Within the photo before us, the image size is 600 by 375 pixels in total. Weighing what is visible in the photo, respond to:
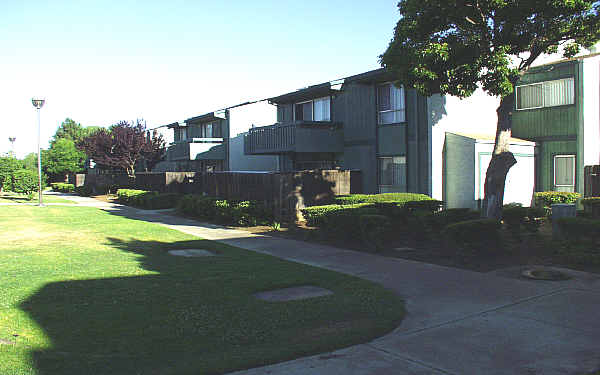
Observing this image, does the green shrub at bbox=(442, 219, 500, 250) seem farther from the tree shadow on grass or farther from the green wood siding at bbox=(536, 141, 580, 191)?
the green wood siding at bbox=(536, 141, 580, 191)

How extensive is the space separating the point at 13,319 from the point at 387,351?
15.6 feet

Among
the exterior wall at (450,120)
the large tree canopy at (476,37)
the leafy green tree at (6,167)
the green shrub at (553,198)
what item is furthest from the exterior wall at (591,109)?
the leafy green tree at (6,167)

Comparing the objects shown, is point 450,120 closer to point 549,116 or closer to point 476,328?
point 549,116

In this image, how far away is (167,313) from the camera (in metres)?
6.93

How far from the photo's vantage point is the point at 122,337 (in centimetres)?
595

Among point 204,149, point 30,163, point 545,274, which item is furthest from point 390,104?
point 30,163

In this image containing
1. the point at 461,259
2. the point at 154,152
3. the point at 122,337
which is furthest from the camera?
the point at 154,152

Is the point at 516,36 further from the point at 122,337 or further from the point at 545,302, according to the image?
the point at 122,337

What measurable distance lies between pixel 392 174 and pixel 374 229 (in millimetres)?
8404

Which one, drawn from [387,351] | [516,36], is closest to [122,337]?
[387,351]

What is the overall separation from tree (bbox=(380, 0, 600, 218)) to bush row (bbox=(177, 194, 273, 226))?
25.0ft

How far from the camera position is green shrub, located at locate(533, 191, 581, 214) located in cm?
1780

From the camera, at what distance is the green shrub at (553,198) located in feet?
58.4

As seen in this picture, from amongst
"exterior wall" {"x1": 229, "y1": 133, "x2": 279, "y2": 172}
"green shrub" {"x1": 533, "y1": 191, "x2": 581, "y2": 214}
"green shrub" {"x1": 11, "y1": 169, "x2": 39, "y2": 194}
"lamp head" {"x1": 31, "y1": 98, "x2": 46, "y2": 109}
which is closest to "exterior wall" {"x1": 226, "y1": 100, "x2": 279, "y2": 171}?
"exterior wall" {"x1": 229, "y1": 133, "x2": 279, "y2": 172}
